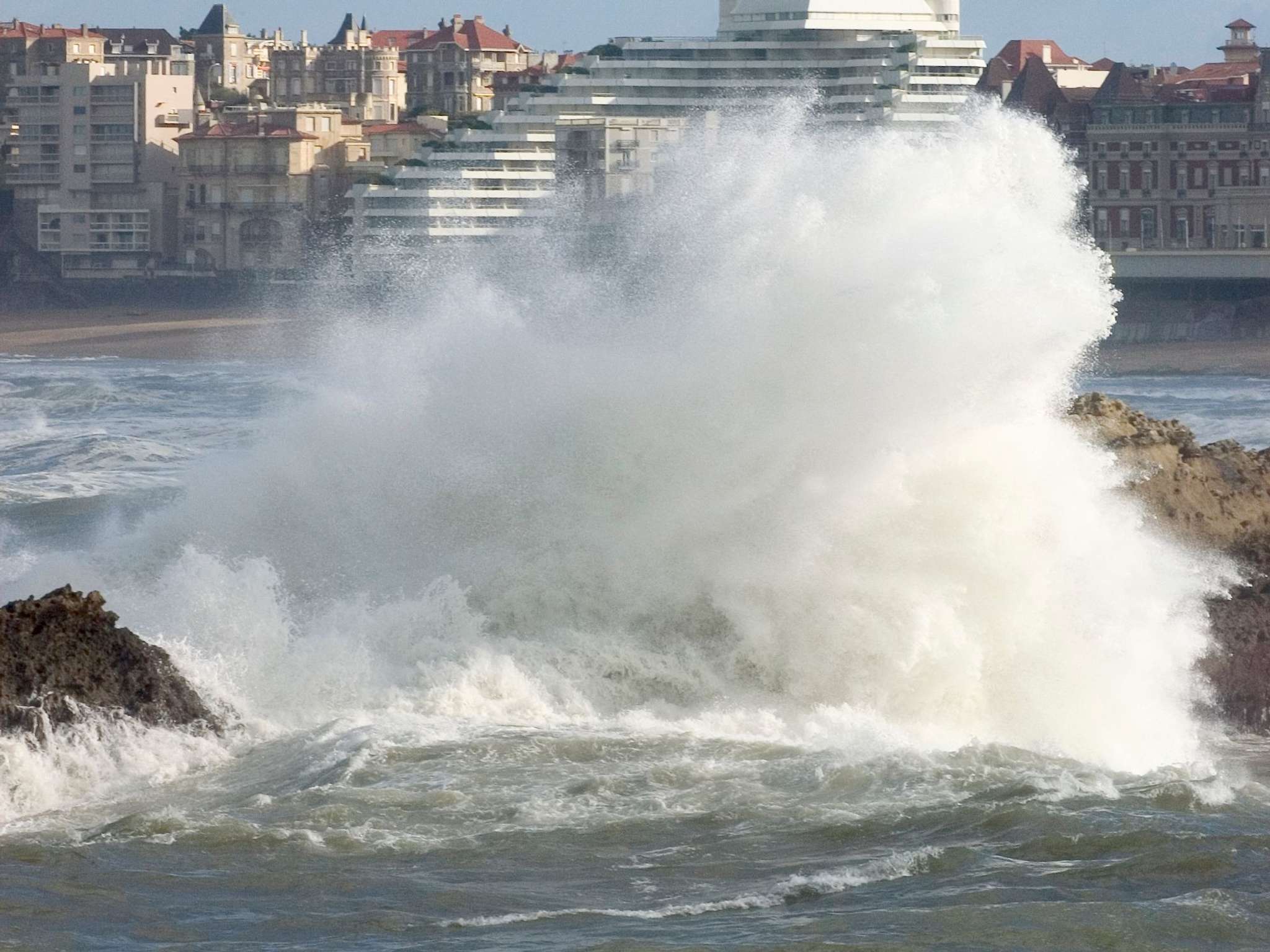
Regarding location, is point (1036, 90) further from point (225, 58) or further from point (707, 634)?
point (707, 634)

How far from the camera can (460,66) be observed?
9462 centimetres

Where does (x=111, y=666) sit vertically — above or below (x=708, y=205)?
below

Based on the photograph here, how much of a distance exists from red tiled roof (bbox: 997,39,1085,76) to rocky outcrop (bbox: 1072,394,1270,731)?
235 feet

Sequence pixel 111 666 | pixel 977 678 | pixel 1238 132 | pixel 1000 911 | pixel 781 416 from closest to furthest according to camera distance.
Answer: pixel 1000 911 < pixel 111 666 < pixel 977 678 < pixel 781 416 < pixel 1238 132

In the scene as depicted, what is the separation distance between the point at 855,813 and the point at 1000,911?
1.13 metres

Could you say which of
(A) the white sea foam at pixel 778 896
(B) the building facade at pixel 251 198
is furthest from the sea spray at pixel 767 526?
(B) the building facade at pixel 251 198

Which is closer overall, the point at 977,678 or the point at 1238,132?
the point at 977,678

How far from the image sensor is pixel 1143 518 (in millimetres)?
12469

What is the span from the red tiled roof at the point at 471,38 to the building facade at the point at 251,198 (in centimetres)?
1723

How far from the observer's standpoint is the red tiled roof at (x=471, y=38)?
311 ft

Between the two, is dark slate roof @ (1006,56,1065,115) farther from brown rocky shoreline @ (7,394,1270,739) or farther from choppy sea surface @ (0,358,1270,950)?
choppy sea surface @ (0,358,1270,950)

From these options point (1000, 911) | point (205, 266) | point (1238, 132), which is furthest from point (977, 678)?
point (205, 266)

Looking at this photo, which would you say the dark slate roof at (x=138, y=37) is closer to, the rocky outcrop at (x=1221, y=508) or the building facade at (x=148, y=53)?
the building facade at (x=148, y=53)

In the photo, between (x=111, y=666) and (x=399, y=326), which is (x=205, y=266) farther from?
(x=111, y=666)
